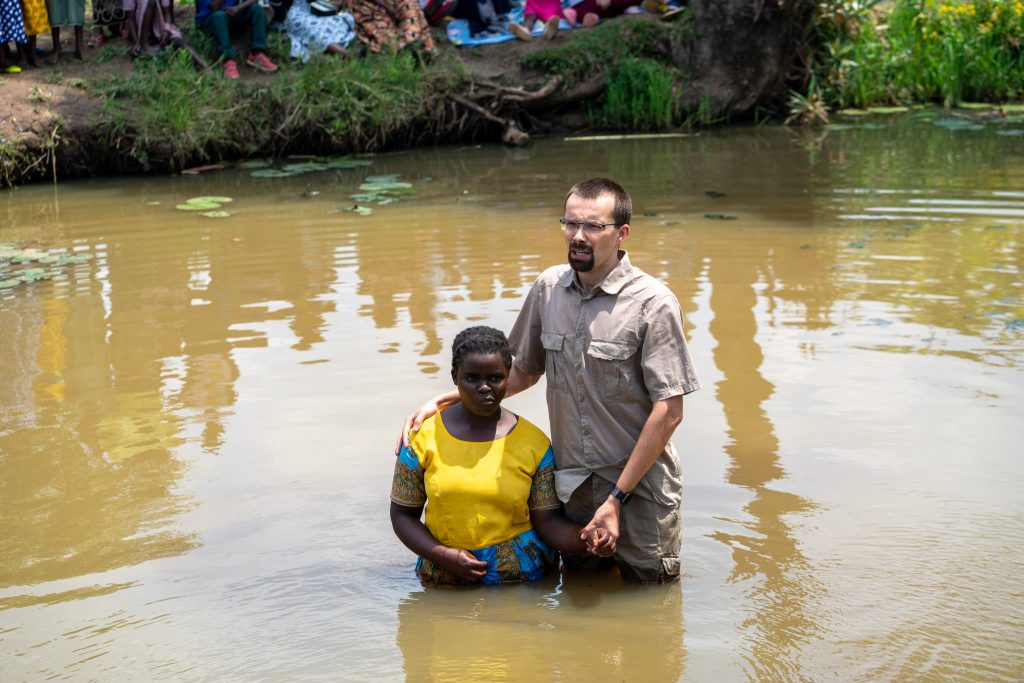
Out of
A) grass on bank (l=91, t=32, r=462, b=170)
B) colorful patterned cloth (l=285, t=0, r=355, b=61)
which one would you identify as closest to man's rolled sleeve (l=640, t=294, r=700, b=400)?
grass on bank (l=91, t=32, r=462, b=170)

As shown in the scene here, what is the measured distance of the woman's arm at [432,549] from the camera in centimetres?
332

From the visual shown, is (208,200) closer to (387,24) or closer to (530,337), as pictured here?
(387,24)

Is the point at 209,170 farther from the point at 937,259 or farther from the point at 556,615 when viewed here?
the point at 556,615

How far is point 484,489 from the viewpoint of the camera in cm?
327

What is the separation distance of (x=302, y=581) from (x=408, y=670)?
662mm

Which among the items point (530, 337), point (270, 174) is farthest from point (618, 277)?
point (270, 174)

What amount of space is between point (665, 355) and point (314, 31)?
10453mm

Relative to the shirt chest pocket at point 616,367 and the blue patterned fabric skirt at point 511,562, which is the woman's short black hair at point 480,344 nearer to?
the shirt chest pocket at point 616,367

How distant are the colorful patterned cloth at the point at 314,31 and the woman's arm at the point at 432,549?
10005 millimetres

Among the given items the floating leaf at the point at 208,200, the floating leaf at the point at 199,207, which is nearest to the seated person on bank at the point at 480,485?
the floating leaf at the point at 199,207

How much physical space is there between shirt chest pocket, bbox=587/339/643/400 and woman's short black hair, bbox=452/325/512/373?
24 cm

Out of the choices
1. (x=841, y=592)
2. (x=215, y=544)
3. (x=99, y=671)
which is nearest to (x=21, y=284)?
(x=215, y=544)

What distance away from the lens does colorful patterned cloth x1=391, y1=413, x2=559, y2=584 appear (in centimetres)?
328

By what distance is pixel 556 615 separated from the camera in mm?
3330
